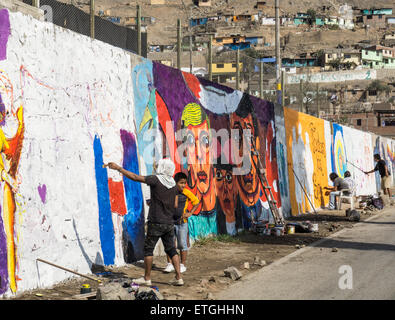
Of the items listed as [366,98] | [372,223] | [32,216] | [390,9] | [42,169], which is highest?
[390,9]

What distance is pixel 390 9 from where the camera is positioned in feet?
628

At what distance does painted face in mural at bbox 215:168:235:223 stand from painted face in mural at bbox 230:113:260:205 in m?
0.62

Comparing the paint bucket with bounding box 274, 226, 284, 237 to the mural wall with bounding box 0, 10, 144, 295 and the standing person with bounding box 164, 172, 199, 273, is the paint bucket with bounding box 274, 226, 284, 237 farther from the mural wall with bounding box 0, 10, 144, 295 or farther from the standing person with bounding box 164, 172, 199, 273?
the standing person with bounding box 164, 172, 199, 273

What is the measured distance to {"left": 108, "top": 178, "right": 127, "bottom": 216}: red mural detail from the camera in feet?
31.1

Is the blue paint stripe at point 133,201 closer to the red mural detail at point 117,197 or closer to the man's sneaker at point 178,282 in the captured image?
the red mural detail at point 117,197

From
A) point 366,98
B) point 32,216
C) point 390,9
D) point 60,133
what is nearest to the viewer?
point 32,216

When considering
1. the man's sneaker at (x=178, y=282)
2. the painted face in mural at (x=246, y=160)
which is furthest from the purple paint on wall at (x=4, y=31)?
the painted face in mural at (x=246, y=160)

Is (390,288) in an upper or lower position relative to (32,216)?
lower

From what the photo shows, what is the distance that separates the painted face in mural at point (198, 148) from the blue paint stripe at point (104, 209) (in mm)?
3181

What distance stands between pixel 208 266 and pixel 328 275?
208 centimetres

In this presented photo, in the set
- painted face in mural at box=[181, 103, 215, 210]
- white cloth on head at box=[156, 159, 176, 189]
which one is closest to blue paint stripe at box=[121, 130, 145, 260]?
white cloth on head at box=[156, 159, 176, 189]
